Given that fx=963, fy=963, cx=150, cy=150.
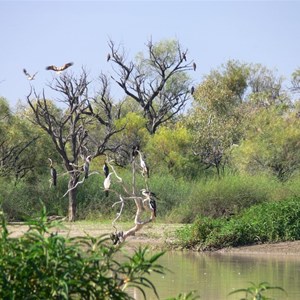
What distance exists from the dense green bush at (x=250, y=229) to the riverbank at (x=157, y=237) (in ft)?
0.87

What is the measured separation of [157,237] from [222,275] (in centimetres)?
704

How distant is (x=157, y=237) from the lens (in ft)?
83.5

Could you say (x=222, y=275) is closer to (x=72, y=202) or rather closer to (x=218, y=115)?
(x=72, y=202)

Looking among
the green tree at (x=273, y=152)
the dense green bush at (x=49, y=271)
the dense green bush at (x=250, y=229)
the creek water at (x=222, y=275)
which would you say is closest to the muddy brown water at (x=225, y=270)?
the creek water at (x=222, y=275)

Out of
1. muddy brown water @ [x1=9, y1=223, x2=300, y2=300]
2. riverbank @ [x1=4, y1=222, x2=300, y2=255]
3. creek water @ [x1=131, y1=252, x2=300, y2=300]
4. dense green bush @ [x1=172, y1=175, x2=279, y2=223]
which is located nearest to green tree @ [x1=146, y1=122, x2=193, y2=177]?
dense green bush @ [x1=172, y1=175, x2=279, y2=223]

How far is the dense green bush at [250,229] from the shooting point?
75.2 feet

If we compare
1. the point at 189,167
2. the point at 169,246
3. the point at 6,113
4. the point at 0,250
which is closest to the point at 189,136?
the point at 189,167

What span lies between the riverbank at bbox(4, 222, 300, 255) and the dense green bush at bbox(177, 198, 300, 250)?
0.27 metres

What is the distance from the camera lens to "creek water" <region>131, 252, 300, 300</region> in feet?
52.0

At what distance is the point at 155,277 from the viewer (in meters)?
17.8

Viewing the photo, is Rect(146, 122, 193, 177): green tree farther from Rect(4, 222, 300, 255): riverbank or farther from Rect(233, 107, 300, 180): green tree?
Rect(4, 222, 300, 255): riverbank

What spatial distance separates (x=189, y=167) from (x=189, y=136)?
2.25 m

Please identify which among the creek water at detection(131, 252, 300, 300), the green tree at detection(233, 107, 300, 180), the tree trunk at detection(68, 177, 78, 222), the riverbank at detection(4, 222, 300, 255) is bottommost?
the creek water at detection(131, 252, 300, 300)

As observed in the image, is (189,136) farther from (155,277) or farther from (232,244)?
(155,277)
